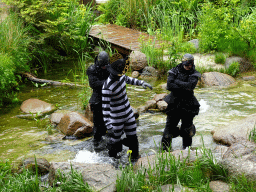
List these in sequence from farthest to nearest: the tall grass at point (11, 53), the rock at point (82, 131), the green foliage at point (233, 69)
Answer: the green foliage at point (233, 69) < the tall grass at point (11, 53) < the rock at point (82, 131)

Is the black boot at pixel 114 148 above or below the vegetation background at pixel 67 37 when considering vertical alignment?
below

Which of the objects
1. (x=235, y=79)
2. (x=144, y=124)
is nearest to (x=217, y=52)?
(x=235, y=79)

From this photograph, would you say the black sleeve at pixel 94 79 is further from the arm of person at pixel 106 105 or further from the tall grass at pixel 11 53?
the tall grass at pixel 11 53

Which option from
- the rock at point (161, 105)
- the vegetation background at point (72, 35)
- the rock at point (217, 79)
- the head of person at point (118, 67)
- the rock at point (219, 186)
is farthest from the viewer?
the rock at point (217, 79)

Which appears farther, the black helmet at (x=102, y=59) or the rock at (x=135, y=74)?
the rock at (x=135, y=74)

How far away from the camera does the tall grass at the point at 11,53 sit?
7.34m

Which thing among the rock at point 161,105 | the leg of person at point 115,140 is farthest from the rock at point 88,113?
the leg of person at point 115,140

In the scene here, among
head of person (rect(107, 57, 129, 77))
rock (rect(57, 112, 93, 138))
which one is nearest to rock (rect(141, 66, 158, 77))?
rock (rect(57, 112, 93, 138))

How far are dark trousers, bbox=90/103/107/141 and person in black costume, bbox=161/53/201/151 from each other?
4.29 ft

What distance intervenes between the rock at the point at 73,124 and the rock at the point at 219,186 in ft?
10.2

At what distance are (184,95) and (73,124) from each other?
8.18 feet

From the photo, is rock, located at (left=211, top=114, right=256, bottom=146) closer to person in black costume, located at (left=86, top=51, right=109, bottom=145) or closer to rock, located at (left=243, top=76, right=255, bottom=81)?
person in black costume, located at (left=86, top=51, right=109, bottom=145)

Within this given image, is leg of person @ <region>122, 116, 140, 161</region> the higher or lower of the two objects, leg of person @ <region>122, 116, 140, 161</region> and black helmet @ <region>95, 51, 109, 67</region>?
the lower

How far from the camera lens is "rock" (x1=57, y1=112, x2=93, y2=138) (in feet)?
19.8
